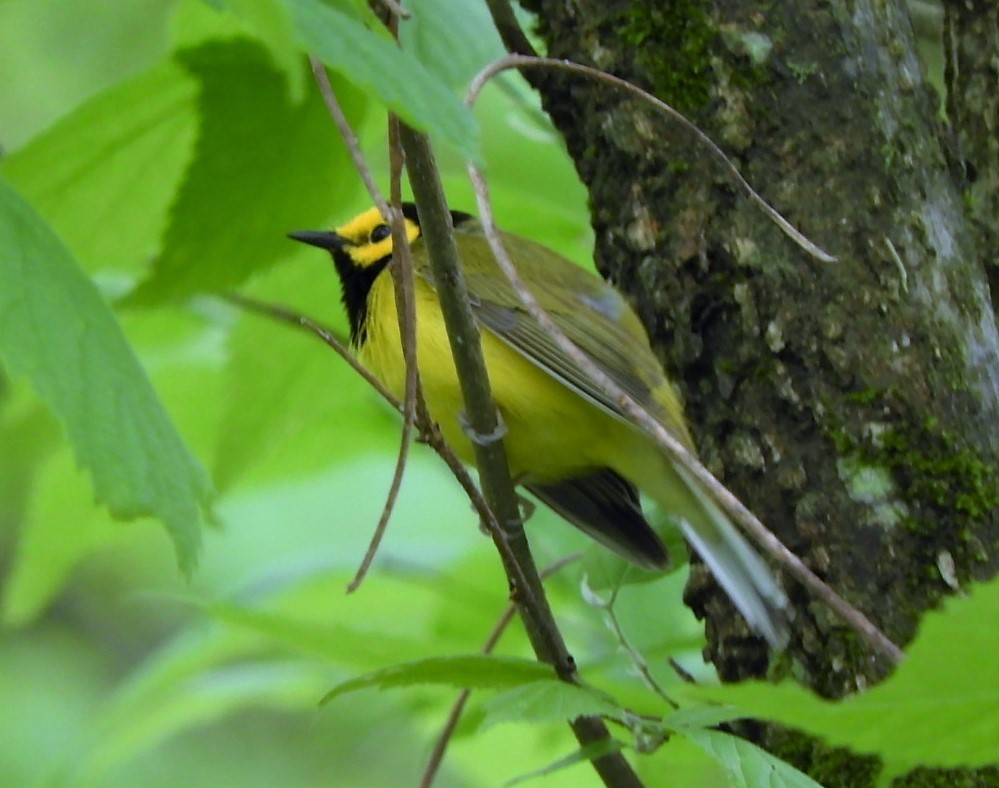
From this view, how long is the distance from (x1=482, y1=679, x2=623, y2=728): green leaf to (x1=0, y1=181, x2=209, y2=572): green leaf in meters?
0.33

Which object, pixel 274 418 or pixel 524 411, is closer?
pixel 274 418

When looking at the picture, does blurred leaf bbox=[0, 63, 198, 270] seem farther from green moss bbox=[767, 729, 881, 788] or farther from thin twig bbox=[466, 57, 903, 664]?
green moss bbox=[767, 729, 881, 788]

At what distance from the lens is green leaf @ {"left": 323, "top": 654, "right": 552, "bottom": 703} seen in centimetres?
133

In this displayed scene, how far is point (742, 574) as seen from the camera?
197 cm

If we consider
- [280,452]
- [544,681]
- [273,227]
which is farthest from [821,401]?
[280,452]

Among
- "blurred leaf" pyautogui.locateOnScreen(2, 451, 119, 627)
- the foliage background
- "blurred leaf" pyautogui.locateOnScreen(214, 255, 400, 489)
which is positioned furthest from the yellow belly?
"blurred leaf" pyautogui.locateOnScreen(2, 451, 119, 627)

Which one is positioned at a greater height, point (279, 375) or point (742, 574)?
point (279, 375)

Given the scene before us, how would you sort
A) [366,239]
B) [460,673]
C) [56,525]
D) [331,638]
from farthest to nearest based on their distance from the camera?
[366,239]
[56,525]
[331,638]
[460,673]

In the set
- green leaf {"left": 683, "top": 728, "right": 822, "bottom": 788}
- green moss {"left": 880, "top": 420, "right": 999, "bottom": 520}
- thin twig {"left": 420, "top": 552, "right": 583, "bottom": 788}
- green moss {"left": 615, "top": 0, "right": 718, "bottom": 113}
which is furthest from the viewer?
green moss {"left": 615, "top": 0, "right": 718, "bottom": 113}

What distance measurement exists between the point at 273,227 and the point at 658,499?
0.98 m

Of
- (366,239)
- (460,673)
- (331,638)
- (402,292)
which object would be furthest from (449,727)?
(366,239)

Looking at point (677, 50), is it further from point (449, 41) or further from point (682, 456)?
point (682, 456)

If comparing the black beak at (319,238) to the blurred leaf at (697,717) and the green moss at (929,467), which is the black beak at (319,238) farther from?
the blurred leaf at (697,717)

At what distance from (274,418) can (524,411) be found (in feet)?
2.20
